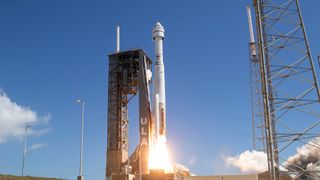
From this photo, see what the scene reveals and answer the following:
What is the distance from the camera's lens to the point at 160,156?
4894 centimetres

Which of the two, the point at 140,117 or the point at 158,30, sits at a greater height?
the point at 158,30

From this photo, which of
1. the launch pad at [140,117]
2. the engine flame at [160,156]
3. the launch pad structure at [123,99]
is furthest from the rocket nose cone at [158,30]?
the engine flame at [160,156]

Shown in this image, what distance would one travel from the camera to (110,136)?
5903 cm

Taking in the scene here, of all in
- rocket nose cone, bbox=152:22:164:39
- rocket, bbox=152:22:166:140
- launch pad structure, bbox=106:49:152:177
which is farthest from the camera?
launch pad structure, bbox=106:49:152:177

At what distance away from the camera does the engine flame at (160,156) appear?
48250 mm

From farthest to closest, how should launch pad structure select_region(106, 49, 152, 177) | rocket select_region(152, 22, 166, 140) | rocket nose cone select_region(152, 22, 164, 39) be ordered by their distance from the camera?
launch pad structure select_region(106, 49, 152, 177) < rocket nose cone select_region(152, 22, 164, 39) < rocket select_region(152, 22, 166, 140)

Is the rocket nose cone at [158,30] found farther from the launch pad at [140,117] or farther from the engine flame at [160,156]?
the engine flame at [160,156]

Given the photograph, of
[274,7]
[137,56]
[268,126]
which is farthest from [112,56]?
[268,126]

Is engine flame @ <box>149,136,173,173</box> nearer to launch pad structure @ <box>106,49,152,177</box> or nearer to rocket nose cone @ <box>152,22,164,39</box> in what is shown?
launch pad structure @ <box>106,49,152,177</box>

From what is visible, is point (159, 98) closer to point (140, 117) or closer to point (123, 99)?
point (140, 117)

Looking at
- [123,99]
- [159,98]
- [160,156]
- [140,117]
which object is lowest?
[160,156]

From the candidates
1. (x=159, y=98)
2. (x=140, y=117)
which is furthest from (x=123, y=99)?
(x=159, y=98)

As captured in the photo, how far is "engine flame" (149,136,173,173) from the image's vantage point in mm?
48250

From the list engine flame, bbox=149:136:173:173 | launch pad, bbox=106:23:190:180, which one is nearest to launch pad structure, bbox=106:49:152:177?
launch pad, bbox=106:23:190:180
